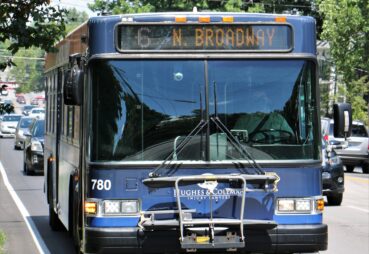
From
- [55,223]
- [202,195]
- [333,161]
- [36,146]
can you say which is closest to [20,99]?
[36,146]

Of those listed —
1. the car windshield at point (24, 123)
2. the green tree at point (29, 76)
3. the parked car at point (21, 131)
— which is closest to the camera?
the parked car at point (21, 131)

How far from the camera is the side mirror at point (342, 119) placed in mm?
9594

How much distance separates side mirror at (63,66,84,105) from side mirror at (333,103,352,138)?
2.64 m

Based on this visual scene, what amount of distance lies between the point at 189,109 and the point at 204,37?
75cm

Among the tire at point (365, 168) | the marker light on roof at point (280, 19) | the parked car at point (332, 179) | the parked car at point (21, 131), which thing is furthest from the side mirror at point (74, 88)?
the parked car at point (21, 131)

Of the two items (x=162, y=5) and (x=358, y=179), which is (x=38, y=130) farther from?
(x=162, y=5)

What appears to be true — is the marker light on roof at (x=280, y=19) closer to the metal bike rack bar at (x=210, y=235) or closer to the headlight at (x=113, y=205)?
the metal bike rack bar at (x=210, y=235)

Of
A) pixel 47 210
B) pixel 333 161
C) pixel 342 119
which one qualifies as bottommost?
pixel 47 210

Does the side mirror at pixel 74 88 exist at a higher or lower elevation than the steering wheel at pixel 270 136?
higher

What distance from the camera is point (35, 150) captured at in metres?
26.7

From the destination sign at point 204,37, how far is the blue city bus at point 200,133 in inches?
0.5

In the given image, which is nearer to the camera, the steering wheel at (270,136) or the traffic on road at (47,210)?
the steering wheel at (270,136)

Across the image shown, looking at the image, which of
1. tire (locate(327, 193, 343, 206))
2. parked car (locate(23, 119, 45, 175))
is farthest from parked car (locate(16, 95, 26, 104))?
tire (locate(327, 193, 343, 206))

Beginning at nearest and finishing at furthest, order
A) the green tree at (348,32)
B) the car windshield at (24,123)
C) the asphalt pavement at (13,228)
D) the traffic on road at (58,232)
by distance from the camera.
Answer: the asphalt pavement at (13,228) < the traffic on road at (58,232) < the car windshield at (24,123) < the green tree at (348,32)
